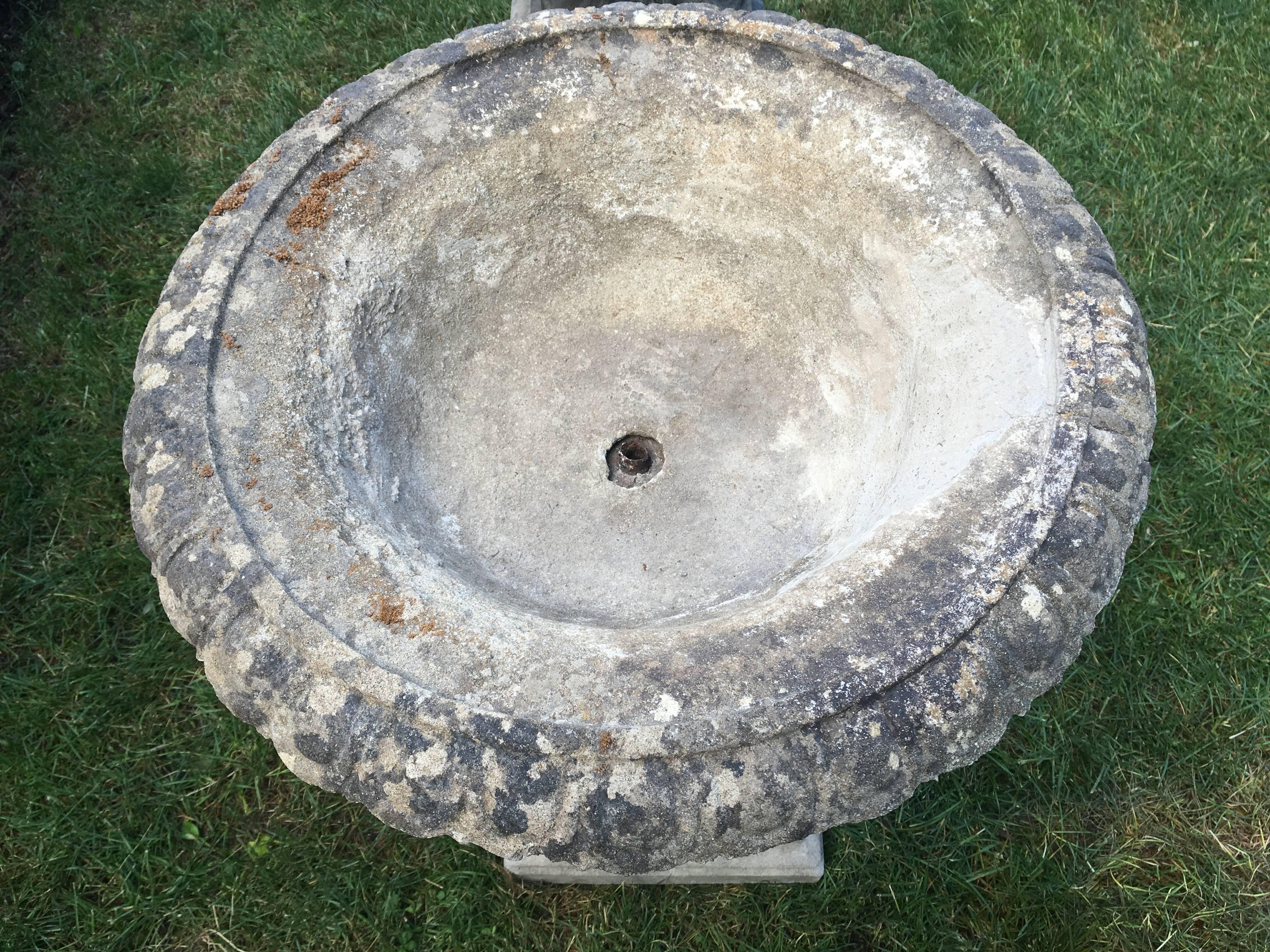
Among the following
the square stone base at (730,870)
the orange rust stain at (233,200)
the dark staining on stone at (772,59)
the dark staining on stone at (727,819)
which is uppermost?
the dark staining on stone at (772,59)

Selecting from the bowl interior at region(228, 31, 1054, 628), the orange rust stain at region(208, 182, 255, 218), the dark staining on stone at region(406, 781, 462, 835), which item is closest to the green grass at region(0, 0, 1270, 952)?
the bowl interior at region(228, 31, 1054, 628)

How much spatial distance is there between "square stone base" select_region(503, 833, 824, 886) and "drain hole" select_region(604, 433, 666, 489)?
96 centimetres

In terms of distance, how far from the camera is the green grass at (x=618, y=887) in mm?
2541

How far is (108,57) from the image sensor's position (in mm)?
3889

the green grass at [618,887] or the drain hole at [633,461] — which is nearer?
the drain hole at [633,461]

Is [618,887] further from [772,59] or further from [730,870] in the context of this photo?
[772,59]

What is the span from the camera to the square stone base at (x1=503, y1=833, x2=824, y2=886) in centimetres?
244

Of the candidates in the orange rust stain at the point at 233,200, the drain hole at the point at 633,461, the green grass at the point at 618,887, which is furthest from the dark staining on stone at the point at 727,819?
the orange rust stain at the point at 233,200

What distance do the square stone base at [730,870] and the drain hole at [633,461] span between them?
3.14 feet

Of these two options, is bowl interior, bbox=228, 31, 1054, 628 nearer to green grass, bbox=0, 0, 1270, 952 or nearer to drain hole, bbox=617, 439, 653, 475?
drain hole, bbox=617, 439, 653, 475

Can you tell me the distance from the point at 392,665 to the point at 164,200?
112 inches

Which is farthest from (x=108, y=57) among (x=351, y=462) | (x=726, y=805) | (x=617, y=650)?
(x=726, y=805)

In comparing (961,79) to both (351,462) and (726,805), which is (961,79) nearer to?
(351,462)

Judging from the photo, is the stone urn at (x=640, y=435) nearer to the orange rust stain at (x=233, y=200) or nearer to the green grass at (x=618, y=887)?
the orange rust stain at (x=233, y=200)
